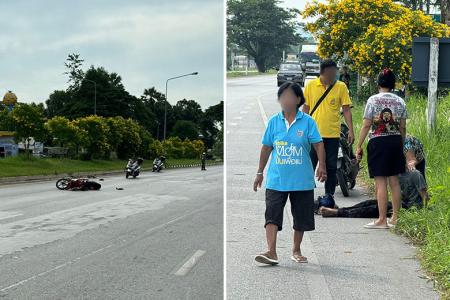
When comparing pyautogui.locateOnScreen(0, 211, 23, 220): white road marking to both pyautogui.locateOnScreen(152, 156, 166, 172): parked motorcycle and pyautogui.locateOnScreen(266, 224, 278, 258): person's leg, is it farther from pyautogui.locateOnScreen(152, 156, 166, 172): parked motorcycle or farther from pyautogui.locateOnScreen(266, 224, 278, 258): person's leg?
pyautogui.locateOnScreen(266, 224, 278, 258): person's leg

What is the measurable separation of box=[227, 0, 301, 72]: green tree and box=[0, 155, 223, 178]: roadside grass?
94.5 ft

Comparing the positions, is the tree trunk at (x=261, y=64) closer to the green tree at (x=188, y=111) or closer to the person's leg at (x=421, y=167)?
the person's leg at (x=421, y=167)

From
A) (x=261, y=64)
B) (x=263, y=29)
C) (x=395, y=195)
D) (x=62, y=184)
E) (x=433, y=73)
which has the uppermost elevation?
(x=263, y=29)

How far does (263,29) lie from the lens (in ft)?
142

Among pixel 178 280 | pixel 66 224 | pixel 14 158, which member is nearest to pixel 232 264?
pixel 178 280

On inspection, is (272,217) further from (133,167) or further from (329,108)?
(133,167)

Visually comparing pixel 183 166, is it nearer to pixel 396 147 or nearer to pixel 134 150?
pixel 134 150

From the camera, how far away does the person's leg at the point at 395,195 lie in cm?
530

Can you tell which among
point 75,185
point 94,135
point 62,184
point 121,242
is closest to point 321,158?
point 94,135

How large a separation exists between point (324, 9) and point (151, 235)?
35.1 feet

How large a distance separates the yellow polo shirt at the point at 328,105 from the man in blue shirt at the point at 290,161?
156cm

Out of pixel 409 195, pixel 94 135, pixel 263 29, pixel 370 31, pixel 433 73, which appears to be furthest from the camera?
pixel 263 29

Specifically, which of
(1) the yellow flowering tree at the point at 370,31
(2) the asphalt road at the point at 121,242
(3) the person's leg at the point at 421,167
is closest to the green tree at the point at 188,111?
(2) the asphalt road at the point at 121,242

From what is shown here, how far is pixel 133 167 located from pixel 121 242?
982 mm
